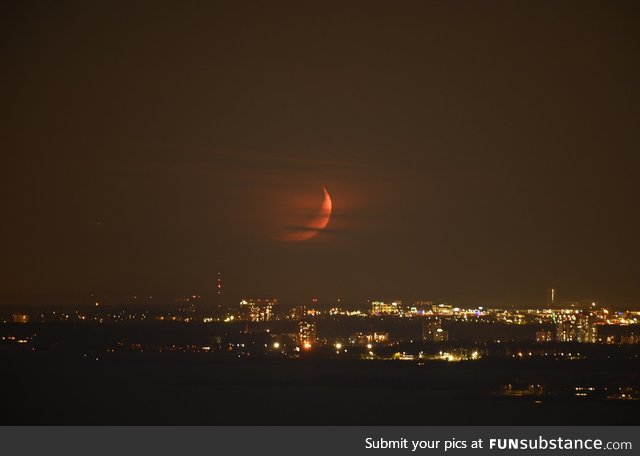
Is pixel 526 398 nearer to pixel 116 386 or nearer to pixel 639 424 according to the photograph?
pixel 639 424

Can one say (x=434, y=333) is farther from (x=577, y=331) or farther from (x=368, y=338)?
(x=577, y=331)

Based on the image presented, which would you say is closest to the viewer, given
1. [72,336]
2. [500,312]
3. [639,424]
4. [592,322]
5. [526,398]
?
[639,424]

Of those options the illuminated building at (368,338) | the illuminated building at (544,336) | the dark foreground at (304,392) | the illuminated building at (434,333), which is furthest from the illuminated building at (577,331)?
the dark foreground at (304,392)

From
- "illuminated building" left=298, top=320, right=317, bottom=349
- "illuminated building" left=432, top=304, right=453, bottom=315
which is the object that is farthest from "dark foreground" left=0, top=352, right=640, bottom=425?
"illuminated building" left=432, top=304, right=453, bottom=315

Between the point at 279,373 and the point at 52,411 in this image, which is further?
the point at 279,373

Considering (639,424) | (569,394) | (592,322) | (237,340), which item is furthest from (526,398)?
(592,322)

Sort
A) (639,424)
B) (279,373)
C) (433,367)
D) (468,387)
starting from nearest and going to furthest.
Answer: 1. (639,424)
2. (468,387)
3. (279,373)
4. (433,367)
